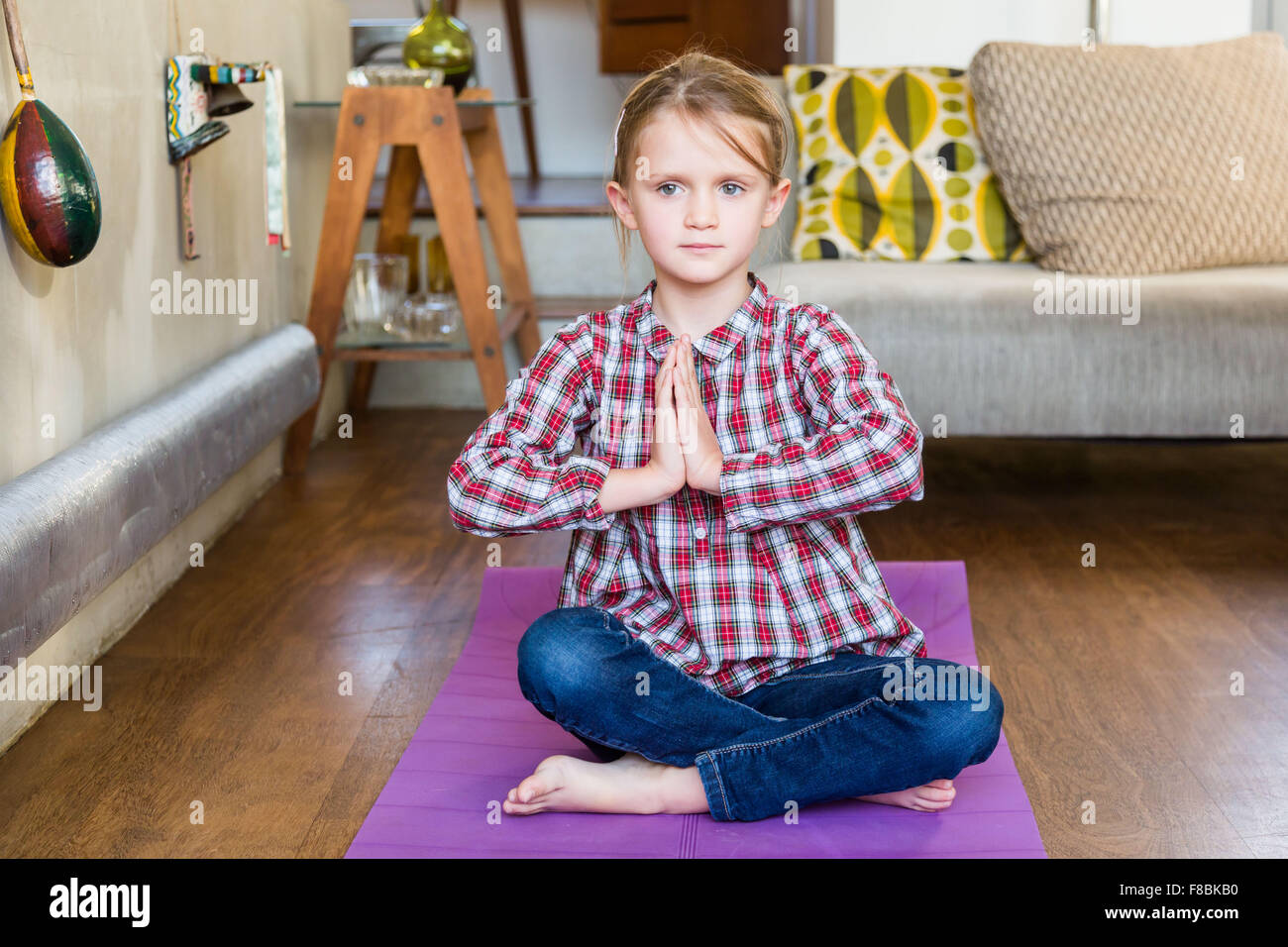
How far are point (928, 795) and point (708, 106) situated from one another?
603mm

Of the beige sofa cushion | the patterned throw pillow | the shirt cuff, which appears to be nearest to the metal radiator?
the shirt cuff

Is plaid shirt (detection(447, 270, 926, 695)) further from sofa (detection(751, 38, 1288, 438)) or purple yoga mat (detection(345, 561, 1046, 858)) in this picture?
sofa (detection(751, 38, 1288, 438))

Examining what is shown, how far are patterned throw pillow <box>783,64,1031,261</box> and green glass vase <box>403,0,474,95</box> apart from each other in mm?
636

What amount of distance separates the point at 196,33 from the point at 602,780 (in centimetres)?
125

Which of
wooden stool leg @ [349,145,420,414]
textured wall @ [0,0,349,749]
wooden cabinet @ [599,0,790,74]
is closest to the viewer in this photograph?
textured wall @ [0,0,349,749]

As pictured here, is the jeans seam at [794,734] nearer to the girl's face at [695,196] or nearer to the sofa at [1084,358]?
the girl's face at [695,196]

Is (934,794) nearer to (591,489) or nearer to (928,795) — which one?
(928,795)

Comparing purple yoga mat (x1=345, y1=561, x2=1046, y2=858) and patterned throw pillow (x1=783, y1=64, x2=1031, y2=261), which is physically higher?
patterned throw pillow (x1=783, y1=64, x2=1031, y2=261)

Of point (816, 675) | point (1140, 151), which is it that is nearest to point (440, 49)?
point (1140, 151)

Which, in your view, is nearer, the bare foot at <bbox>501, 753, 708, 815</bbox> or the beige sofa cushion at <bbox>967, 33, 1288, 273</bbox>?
the bare foot at <bbox>501, 753, 708, 815</bbox>

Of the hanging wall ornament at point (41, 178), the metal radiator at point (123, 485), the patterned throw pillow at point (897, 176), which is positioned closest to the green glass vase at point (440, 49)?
the patterned throw pillow at point (897, 176)

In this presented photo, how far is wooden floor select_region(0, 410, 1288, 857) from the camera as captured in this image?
114 centimetres
